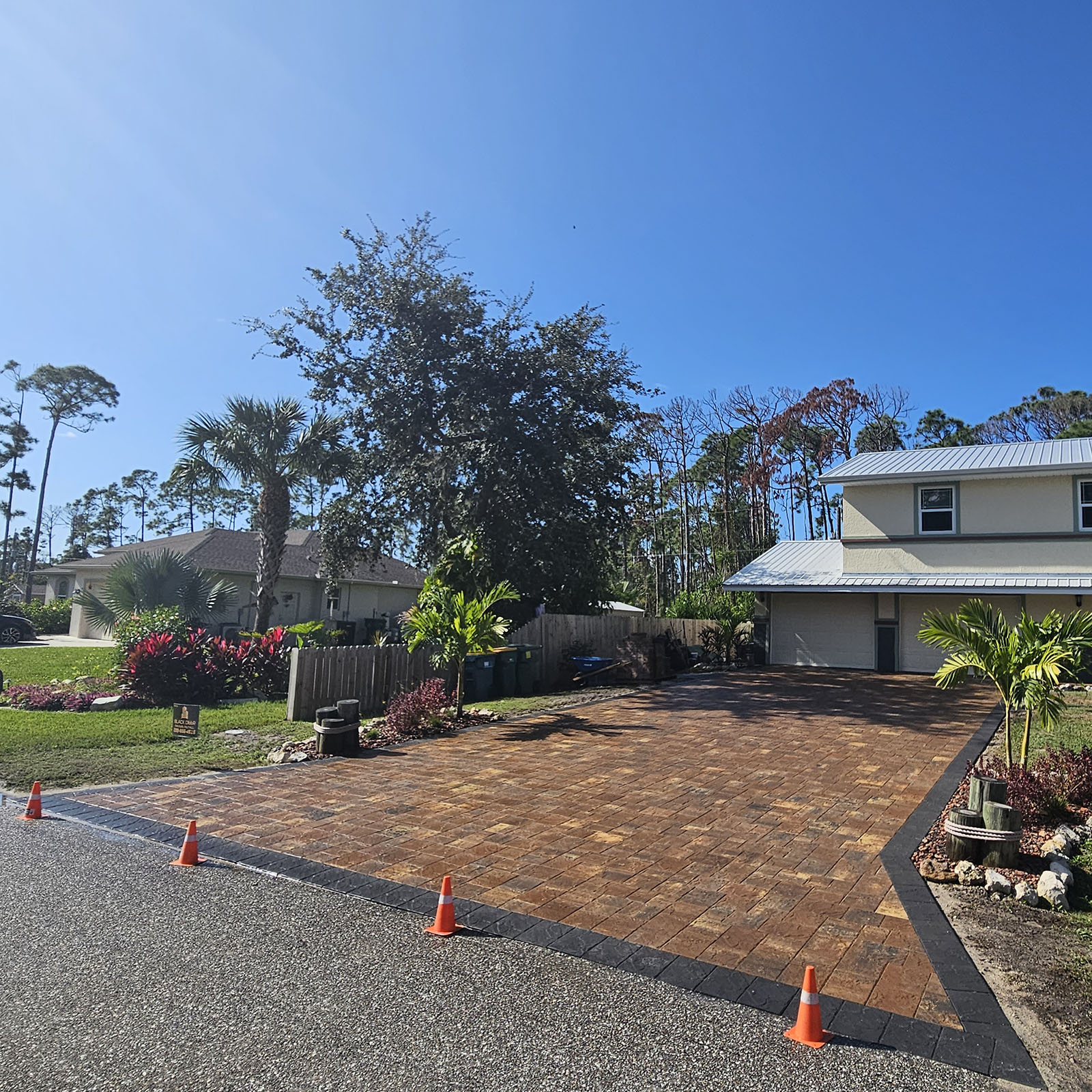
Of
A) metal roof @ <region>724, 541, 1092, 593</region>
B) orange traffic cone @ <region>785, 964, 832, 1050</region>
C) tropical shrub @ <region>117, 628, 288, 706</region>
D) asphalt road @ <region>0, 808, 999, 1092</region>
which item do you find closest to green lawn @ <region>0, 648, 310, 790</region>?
Result: tropical shrub @ <region>117, 628, 288, 706</region>

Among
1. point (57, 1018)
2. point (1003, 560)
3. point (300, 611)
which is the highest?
point (1003, 560)

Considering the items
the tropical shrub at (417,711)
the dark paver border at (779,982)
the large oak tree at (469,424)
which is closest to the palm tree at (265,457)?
the large oak tree at (469,424)

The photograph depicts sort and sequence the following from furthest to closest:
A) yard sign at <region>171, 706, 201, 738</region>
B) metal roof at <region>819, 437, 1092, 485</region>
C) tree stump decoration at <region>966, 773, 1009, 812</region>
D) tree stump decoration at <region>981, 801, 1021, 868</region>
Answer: metal roof at <region>819, 437, 1092, 485</region>, yard sign at <region>171, 706, 201, 738</region>, tree stump decoration at <region>966, 773, 1009, 812</region>, tree stump decoration at <region>981, 801, 1021, 868</region>

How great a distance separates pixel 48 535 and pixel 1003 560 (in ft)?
298

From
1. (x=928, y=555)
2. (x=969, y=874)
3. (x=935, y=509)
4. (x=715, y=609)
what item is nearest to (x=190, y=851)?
(x=969, y=874)

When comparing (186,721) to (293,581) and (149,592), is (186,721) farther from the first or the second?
(293,581)

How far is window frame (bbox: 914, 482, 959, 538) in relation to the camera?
19.8 meters

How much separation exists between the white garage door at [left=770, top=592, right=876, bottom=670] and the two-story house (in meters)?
0.03

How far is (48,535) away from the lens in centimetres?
8319

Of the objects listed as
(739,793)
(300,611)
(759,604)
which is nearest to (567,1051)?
(739,793)

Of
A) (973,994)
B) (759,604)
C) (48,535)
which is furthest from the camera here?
(48,535)

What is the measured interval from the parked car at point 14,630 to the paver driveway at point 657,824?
25.0 m

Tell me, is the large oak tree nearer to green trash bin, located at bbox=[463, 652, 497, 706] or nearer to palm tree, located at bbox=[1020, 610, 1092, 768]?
green trash bin, located at bbox=[463, 652, 497, 706]

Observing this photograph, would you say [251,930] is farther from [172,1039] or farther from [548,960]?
[548,960]
